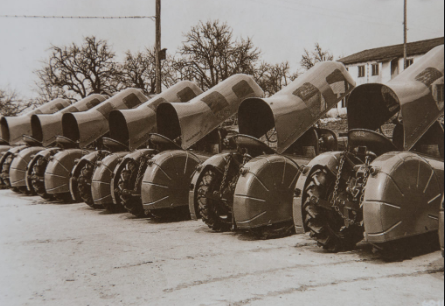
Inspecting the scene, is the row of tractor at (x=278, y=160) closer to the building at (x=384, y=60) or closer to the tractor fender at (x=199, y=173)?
the tractor fender at (x=199, y=173)

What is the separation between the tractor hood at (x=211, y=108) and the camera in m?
11.5

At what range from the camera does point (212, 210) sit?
378 inches

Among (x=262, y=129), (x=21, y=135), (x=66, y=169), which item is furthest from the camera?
(x=21, y=135)

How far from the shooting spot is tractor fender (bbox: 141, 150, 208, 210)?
428 inches

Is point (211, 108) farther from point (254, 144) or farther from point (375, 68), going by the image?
point (375, 68)

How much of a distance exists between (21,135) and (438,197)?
17759 mm

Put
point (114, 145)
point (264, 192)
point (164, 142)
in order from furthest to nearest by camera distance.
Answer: point (114, 145) < point (164, 142) < point (264, 192)

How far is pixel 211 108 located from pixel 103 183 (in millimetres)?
3225

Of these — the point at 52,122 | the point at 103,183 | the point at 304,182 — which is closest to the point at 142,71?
the point at 52,122

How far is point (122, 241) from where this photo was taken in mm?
9008

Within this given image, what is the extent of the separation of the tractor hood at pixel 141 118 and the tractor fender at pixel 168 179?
247 centimetres

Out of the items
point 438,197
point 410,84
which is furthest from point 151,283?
point 410,84

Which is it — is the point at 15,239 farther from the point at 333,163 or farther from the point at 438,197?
the point at 438,197

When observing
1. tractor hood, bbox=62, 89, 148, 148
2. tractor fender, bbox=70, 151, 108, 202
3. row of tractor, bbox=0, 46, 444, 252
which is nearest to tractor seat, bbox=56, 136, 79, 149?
row of tractor, bbox=0, 46, 444, 252
